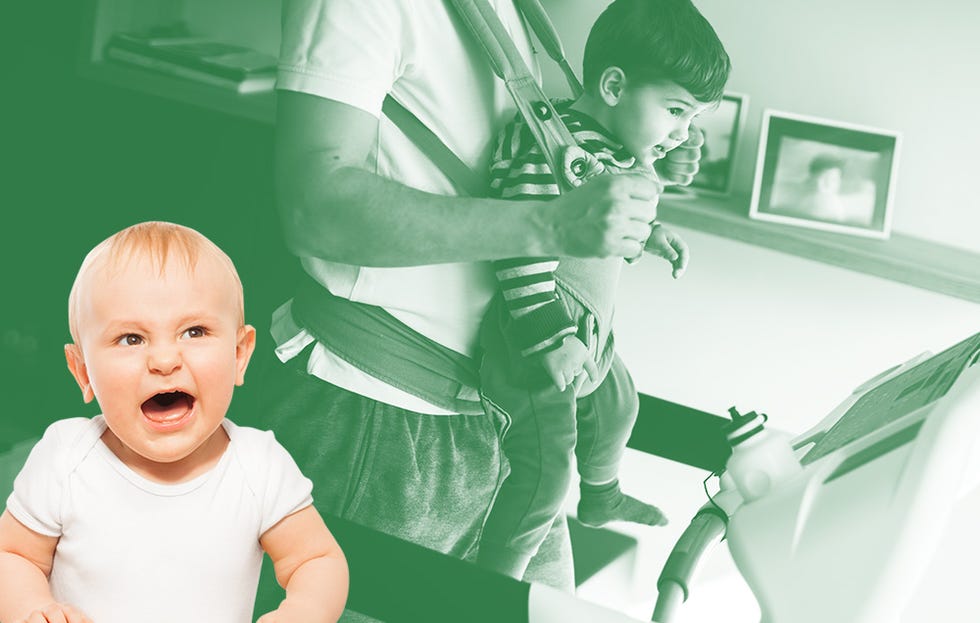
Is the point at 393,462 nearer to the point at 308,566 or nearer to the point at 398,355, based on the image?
the point at 398,355

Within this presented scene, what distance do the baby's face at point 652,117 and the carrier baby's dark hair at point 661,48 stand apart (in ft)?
0.04

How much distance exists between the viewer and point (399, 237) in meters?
1.45

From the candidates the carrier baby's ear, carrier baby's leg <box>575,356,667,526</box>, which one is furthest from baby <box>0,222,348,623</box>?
the carrier baby's ear

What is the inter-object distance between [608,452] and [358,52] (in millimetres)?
608

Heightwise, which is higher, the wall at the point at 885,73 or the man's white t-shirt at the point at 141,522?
the wall at the point at 885,73

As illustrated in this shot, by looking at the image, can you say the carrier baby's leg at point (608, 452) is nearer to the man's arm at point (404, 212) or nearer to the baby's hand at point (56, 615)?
the man's arm at point (404, 212)

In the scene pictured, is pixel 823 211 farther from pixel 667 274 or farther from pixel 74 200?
pixel 74 200

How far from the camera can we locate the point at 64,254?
1880 mm

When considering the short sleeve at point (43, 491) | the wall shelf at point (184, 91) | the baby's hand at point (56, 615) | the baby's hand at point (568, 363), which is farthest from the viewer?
the wall shelf at point (184, 91)

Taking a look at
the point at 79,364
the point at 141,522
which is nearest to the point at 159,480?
the point at 141,522

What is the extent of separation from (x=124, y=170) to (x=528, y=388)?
790 mm

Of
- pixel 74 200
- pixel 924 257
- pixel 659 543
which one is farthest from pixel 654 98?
pixel 74 200

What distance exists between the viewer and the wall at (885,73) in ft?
4.32

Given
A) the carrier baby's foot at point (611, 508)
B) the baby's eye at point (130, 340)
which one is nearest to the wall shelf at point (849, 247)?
the carrier baby's foot at point (611, 508)
